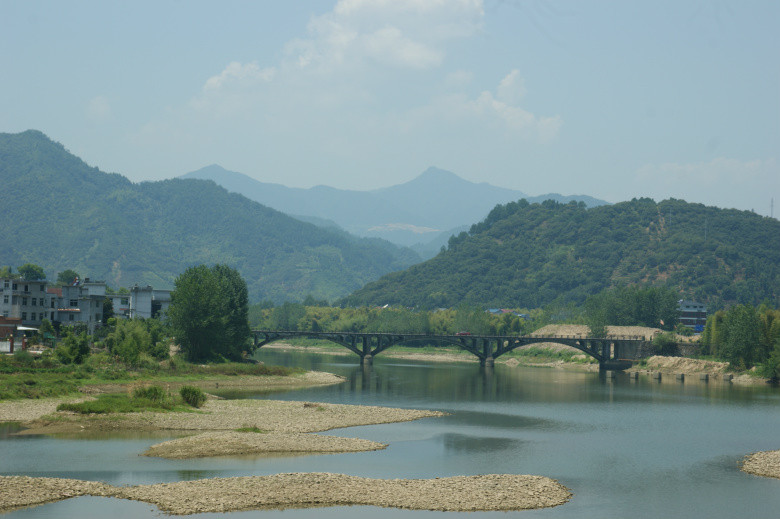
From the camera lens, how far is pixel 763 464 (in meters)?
46.4

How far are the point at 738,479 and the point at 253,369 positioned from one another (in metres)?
60.0

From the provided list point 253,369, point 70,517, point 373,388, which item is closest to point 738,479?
point 70,517

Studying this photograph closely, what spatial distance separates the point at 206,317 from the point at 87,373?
23.1 metres

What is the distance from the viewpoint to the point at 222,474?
39.3 metres

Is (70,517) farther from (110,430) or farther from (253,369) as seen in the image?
(253,369)

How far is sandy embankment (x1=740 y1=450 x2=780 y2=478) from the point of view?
44188mm

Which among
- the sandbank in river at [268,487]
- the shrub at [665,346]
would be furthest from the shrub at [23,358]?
the shrub at [665,346]

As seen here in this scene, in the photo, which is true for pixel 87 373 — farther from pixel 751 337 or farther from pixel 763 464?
pixel 751 337

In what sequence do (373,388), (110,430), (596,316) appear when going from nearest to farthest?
1. (110,430)
2. (373,388)
3. (596,316)

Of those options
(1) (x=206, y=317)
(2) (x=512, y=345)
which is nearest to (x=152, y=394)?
(1) (x=206, y=317)

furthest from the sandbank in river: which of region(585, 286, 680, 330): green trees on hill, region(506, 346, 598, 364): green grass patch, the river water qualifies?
region(585, 286, 680, 330): green trees on hill

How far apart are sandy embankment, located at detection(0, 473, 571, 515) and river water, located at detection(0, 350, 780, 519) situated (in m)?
0.73

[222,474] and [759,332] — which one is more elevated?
[759,332]

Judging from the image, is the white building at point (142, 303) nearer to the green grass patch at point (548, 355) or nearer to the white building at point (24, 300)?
the white building at point (24, 300)
